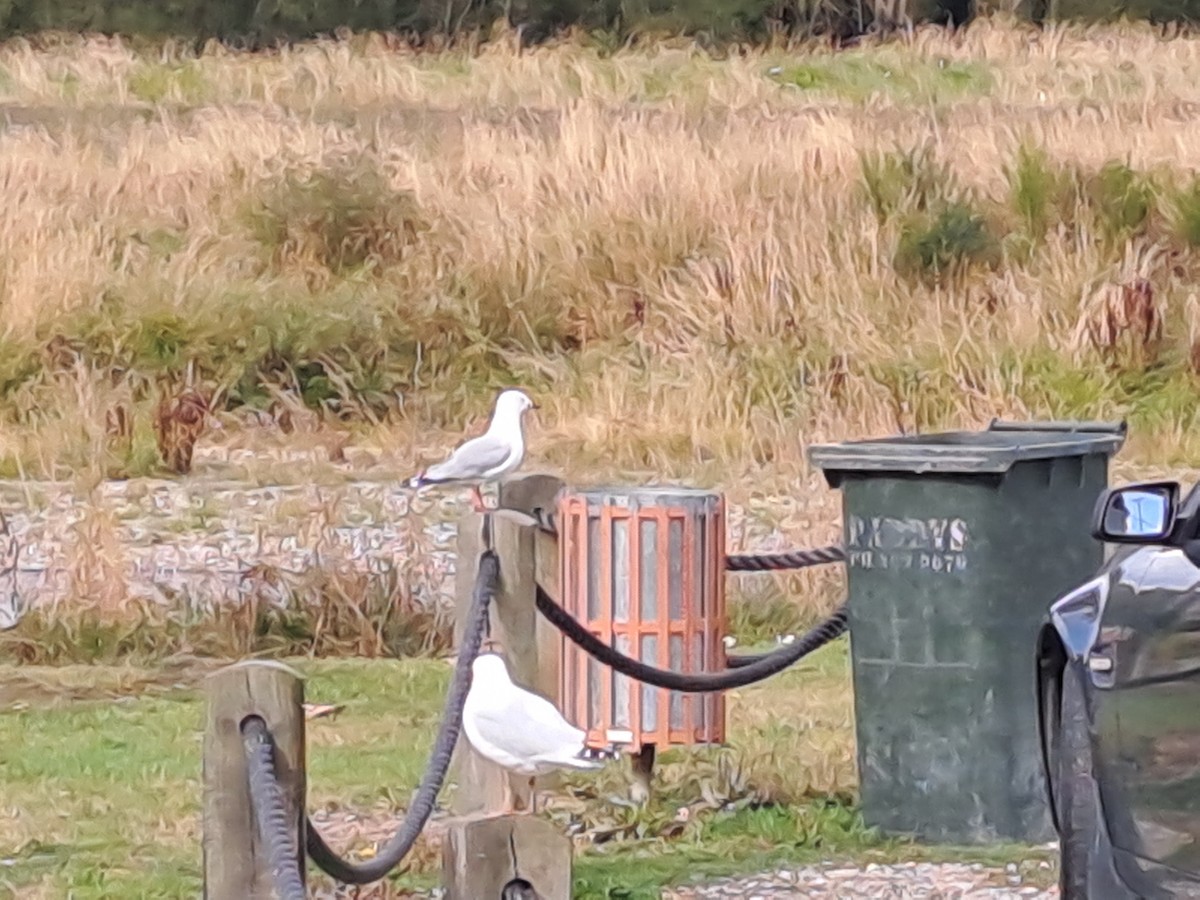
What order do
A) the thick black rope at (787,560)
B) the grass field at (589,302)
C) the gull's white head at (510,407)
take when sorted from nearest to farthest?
the thick black rope at (787,560) < the gull's white head at (510,407) < the grass field at (589,302)

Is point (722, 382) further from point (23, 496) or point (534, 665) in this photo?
point (534, 665)

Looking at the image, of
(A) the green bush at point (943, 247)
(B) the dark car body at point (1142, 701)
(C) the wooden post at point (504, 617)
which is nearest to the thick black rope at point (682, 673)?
(C) the wooden post at point (504, 617)

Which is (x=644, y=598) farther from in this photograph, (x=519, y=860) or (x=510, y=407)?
(x=510, y=407)

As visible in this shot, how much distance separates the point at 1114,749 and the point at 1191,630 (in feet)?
0.89

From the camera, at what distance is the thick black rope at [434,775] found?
4637 mm

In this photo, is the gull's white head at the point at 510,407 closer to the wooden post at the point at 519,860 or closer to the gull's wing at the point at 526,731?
the gull's wing at the point at 526,731

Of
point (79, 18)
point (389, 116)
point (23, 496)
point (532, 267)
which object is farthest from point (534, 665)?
point (79, 18)

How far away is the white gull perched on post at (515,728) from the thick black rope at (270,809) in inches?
59.0

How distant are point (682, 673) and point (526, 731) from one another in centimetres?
84

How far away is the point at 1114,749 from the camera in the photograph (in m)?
4.52

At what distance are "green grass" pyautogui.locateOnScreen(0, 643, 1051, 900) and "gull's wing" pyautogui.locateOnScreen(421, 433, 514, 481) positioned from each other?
32.3 inches

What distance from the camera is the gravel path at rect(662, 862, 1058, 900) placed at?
21.0 ft

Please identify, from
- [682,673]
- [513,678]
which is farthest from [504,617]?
[682,673]

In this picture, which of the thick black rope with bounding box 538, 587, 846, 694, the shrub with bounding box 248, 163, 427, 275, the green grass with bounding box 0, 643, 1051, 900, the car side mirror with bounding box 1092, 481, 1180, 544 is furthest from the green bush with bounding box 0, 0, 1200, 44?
the car side mirror with bounding box 1092, 481, 1180, 544
